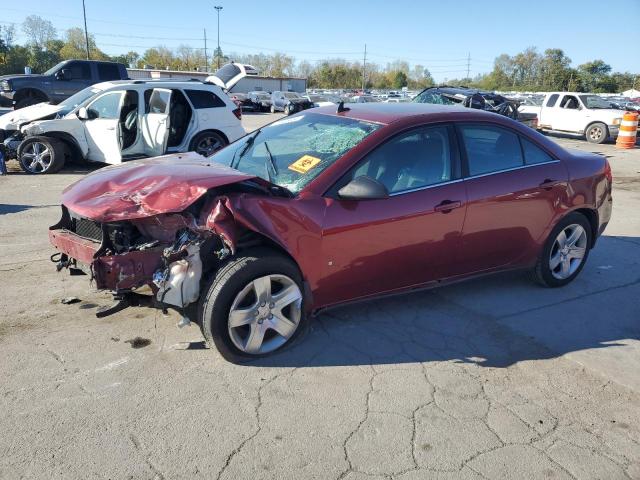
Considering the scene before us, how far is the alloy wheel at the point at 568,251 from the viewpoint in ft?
15.7

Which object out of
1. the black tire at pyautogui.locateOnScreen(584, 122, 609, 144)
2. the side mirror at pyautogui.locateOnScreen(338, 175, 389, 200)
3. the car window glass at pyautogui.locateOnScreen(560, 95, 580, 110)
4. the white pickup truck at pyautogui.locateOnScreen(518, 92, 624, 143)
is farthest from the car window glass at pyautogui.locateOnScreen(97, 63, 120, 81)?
the side mirror at pyautogui.locateOnScreen(338, 175, 389, 200)

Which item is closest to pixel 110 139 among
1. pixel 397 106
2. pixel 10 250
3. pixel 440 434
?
pixel 10 250

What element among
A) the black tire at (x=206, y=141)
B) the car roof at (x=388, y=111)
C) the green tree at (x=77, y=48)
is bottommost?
the black tire at (x=206, y=141)

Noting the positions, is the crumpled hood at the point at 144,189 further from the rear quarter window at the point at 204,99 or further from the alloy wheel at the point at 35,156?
the rear quarter window at the point at 204,99

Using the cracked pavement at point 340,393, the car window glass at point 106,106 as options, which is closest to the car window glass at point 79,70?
the car window glass at point 106,106

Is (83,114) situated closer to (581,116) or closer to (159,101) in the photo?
(159,101)

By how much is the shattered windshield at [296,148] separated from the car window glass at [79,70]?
17205 millimetres

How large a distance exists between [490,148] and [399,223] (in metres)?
1.23

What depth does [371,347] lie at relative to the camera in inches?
143

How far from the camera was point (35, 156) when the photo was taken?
9656mm

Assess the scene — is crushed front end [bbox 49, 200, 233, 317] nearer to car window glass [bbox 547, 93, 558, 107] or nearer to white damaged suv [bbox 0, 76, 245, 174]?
white damaged suv [bbox 0, 76, 245, 174]

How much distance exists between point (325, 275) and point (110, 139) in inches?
297

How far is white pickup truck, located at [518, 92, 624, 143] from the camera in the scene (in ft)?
60.8

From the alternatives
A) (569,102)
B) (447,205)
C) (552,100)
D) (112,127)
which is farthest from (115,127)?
(552,100)
